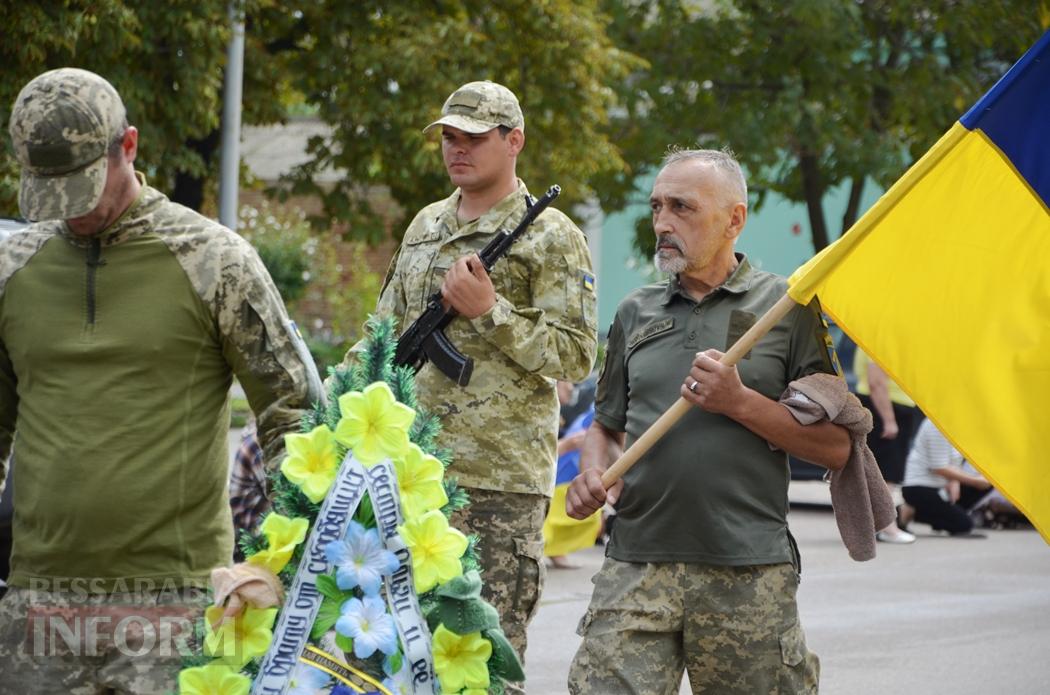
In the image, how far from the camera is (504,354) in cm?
540

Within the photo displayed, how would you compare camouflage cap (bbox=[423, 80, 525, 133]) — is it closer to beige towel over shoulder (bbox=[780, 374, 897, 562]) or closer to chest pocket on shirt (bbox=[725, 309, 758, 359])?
chest pocket on shirt (bbox=[725, 309, 758, 359])

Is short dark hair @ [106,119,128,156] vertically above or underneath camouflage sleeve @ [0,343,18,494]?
above

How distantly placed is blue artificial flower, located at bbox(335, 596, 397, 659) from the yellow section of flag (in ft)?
6.07

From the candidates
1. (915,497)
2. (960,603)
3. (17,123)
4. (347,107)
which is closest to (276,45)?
(347,107)

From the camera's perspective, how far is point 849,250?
4.79 metres

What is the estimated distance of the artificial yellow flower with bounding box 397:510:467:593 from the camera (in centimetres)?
359

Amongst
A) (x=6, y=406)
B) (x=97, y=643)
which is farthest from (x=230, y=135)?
(x=97, y=643)

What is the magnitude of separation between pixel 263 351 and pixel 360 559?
0.56 m

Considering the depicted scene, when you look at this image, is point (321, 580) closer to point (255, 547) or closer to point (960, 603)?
point (255, 547)

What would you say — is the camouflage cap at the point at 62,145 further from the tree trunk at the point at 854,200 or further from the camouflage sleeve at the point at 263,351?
the tree trunk at the point at 854,200

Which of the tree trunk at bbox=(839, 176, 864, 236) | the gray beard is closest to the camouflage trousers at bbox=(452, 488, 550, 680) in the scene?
the gray beard

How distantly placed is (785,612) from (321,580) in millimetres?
1559

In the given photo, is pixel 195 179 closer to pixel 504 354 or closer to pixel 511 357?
pixel 504 354

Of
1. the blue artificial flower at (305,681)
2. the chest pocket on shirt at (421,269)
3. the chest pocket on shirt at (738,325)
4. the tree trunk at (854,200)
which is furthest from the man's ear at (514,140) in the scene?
the tree trunk at (854,200)
